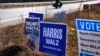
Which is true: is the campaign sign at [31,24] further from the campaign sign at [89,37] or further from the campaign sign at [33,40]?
the campaign sign at [89,37]

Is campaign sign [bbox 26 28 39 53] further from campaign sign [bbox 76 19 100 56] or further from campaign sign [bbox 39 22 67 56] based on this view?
campaign sign [bbox 76 19 100 56]

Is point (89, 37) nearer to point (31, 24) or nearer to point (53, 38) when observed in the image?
point (53, 38)

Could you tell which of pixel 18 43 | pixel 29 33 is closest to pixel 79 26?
pixel 29 33

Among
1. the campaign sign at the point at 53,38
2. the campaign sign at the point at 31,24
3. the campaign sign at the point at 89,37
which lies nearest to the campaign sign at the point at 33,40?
the campaign sign at the point at 31,24

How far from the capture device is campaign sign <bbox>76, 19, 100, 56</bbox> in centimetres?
652

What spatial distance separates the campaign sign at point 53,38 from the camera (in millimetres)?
7117

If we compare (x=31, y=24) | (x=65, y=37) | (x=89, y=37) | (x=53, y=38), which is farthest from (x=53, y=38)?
(x=31, y=24)

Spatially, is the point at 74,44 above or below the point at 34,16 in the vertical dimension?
Result: below

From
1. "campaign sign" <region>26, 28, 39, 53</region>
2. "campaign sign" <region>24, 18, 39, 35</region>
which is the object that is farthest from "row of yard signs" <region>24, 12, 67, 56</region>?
"campaign sign" <region>24, 18, 39, 35</region>

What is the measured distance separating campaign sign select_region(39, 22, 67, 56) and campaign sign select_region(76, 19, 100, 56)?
406 millimetres

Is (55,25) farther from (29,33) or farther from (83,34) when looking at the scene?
(29,33)

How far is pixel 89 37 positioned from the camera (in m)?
6.66

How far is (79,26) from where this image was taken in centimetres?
677

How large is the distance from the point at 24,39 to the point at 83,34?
5.14 meters
